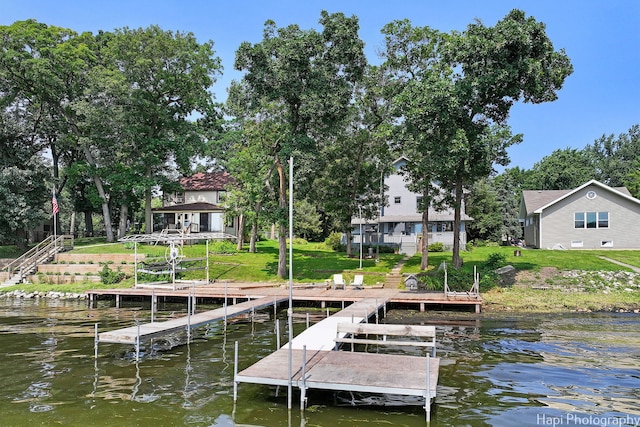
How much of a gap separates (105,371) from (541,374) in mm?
13464

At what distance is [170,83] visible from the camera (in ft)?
154

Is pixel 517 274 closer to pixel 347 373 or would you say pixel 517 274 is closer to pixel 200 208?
pixel 347 373

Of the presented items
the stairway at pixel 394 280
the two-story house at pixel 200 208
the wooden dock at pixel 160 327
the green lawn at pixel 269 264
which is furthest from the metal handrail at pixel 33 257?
the stairway at pixel 394 280

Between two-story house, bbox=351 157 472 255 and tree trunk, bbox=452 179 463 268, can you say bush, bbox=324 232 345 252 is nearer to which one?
two-story house, bbox=351 157 472 255

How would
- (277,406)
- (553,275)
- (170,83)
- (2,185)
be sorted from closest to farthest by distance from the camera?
(277,406) → (553,275) → (2,185) → (170,83)

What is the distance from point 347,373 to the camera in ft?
37.3

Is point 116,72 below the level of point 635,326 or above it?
above

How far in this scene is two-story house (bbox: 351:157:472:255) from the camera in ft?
155

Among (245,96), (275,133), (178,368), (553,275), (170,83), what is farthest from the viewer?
(170,83)

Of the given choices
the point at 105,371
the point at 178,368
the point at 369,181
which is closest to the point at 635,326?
the point at 178,368

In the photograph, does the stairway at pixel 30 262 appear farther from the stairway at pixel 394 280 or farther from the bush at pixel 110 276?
the stairway at pixel 394 280

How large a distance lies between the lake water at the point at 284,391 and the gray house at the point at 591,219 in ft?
76.6

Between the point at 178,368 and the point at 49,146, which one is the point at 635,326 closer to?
the point at 178,368

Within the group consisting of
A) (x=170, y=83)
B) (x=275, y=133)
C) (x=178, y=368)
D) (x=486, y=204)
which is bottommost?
(x=178, y=368)
